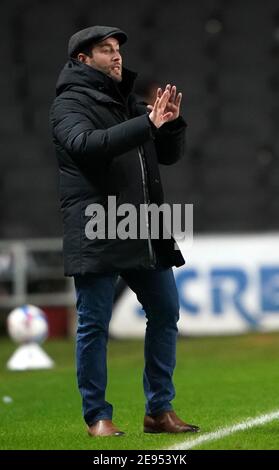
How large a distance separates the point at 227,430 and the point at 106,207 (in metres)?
1.30

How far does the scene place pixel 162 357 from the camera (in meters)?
6.54

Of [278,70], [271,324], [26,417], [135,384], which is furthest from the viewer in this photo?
[278,70]

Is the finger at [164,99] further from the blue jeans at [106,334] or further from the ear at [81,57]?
the blue jeans at [106,334]

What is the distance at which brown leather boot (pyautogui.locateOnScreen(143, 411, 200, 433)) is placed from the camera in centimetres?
652

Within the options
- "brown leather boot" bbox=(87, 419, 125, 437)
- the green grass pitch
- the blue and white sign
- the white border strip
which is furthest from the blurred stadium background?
"brown leather boot" bbox=(87, 419, 125, 437)

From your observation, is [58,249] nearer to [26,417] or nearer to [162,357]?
[26,417]

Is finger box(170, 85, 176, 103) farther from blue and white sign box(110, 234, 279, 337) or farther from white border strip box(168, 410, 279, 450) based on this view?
blue and white sign box(110, 234, 279, 337)

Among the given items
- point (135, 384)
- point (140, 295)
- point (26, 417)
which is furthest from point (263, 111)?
point (140, 295)

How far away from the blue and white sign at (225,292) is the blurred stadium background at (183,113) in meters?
0.79

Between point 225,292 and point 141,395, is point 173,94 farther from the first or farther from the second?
point 225,292

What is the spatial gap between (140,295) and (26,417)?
183 cm

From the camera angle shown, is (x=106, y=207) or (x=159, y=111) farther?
(x=106, y=207)

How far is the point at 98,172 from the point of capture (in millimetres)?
6309

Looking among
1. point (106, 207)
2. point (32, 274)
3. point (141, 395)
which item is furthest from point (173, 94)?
point (32, 274)
